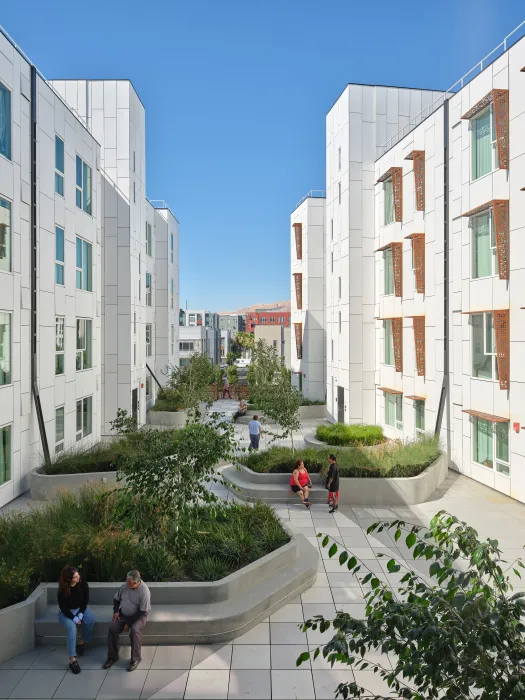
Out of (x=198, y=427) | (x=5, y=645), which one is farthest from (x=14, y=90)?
(x=5, y=645)

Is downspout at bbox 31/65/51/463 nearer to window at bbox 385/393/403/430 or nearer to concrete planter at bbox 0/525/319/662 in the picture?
concrete planter at bbox 0/525/319/662

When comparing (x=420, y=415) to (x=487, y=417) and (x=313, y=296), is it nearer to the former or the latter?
(x=487, y=417)

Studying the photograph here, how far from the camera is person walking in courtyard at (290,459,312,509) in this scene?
15.0 meters

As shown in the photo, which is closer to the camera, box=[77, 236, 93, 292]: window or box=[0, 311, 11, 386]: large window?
box=[0, 311, 11, 386]: large window

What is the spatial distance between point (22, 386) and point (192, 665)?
36.0 feet

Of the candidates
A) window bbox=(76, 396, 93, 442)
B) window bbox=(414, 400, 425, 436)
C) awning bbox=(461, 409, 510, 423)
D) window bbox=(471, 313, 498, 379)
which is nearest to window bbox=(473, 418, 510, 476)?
awning bbox=(461, 409, 510, 423)

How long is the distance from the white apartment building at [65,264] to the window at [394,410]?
1186 centimetres

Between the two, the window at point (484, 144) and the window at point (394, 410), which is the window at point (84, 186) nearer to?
the window at point (484, 144)

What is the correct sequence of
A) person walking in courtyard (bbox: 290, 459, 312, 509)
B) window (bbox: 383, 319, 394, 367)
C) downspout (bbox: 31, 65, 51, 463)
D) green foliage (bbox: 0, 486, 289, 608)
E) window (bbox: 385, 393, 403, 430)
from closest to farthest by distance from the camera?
green foliage (bbox: 0, 486, 289, 608) → person walking in courtyard (bbox: 290, 459, 312, 509) → downspout (bbox: 31, 65, 51, 463) → window (bbox: 385, 393, 403, 430) → window (bbox: 383, 319, 394, 367)

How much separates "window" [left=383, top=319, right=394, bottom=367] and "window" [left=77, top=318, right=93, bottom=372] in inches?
515

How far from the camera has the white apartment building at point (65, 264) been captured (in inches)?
618

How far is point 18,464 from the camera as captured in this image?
16031mm

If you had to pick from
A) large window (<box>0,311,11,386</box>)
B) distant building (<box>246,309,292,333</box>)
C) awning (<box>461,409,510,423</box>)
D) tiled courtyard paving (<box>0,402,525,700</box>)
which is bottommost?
tiled courtyard paving (<box>0,402,525,700</box>)

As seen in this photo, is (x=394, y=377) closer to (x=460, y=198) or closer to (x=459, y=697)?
(x=460, y=198)
